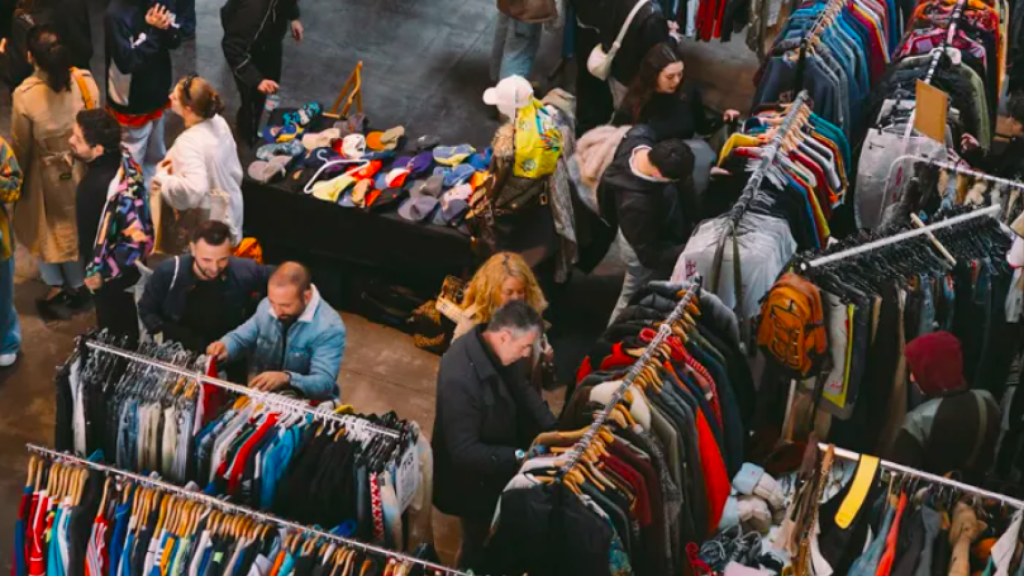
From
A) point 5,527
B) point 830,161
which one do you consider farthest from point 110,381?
point 830,161

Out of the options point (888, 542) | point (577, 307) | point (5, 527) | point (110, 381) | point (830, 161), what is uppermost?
point (830, 161)

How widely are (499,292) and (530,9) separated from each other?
11.8 ft

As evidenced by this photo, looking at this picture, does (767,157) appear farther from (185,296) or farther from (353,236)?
(185,296)

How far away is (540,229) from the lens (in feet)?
22.6

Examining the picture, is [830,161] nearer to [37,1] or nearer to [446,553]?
[446,553]

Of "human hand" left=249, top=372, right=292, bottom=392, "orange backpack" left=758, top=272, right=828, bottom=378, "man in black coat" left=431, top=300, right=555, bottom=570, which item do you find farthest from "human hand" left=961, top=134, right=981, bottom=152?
"human hand" left=249, top=372, right=292, bottom=392

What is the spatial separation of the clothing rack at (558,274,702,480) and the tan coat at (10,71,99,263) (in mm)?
3509

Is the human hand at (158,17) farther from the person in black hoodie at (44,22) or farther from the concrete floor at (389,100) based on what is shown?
the concrete floor at (389,100)

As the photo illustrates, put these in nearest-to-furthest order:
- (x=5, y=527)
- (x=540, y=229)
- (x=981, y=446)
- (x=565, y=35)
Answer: (x=981, y=446) → (x=5, y=527) → (x=540, y=229) → (x=565, y=35)

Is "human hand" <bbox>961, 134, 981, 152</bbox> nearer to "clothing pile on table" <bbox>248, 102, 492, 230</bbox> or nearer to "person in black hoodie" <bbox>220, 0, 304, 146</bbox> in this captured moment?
"clothing pile on table" <bbox>248, 102, 492, 230</bbox>

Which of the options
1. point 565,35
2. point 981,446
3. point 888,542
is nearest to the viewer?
point 888,542

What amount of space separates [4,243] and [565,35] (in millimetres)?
4204

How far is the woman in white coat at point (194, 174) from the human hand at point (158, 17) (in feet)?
4.33

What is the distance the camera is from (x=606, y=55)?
324 inches
